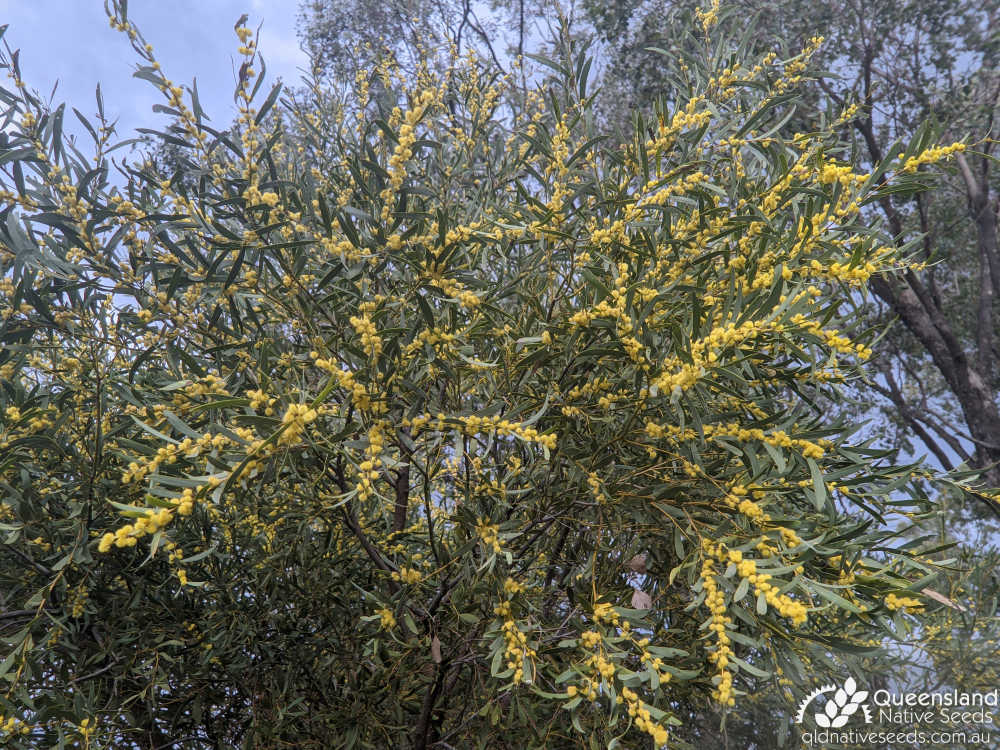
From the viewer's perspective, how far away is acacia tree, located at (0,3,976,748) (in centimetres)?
190

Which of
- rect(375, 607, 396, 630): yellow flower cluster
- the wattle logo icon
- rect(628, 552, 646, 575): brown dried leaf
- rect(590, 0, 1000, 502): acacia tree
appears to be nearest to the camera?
rect(375, 607, 396, 630): yellow flower cluster

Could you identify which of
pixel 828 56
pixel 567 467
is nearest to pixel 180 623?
pixel 567 467

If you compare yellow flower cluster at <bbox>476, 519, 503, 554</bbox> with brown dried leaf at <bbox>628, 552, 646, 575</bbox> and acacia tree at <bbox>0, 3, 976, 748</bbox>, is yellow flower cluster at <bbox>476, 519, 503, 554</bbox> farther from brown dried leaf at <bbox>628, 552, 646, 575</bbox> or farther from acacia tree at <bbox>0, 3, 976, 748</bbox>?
brown dried leaf at <bbox>628, 552, 646, 575</bbox>

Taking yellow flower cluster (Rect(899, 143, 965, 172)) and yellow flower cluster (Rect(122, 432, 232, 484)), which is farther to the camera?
yellow flower cluster (Rect(899, 143, 965, 172))

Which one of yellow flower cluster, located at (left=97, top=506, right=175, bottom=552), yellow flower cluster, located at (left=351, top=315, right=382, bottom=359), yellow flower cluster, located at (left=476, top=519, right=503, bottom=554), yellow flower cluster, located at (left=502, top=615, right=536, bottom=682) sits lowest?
yellow flower cluster, located at (left=502, top=615, right=536, bottom=682)

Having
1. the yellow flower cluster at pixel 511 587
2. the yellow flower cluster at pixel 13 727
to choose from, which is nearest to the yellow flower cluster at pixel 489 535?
the yellow flower cluster at pixel 511 587

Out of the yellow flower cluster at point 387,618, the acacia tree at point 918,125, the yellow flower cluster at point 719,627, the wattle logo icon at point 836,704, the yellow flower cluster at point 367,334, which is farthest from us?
the acacia tree at point 918,125

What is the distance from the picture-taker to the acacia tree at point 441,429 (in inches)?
74.9

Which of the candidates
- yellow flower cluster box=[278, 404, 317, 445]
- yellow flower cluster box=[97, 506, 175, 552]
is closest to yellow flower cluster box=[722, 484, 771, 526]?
yellow flower cluster box=[278, 404, 317, 445]

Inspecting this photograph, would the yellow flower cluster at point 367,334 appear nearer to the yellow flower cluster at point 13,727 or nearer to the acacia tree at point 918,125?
the yellow flower cluster at point 13,727

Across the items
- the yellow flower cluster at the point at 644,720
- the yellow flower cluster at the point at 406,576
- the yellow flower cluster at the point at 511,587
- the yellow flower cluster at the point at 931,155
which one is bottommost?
the yellow flower cluster at the point at 644,720

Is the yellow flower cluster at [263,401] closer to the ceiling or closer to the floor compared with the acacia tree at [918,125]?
closer to the floor

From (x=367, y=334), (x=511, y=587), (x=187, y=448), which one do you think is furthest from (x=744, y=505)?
(x=187, y=448)

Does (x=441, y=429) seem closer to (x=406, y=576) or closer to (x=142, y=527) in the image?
(x=406, y=576)
